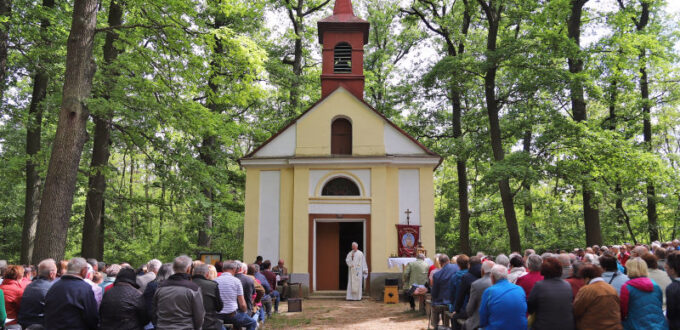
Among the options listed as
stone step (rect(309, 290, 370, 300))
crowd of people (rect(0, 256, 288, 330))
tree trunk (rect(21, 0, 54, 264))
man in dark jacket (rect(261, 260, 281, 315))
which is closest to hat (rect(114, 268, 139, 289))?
crowd of people (rect(0, 256, 288, 330))

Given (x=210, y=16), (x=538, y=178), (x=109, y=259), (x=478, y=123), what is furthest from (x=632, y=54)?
(x=109, y=259)

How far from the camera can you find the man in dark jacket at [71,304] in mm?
5461

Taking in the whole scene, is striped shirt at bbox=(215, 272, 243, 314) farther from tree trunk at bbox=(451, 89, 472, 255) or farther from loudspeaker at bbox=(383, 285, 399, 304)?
tree trunk at bbox=(451, 89, 472, 255)

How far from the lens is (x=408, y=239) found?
15852mm

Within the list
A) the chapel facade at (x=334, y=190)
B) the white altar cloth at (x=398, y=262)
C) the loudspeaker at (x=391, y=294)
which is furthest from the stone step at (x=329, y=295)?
the loudspeaker at (x=391, y=294)

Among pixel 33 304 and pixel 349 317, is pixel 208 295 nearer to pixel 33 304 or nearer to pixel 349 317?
pixel 33 304

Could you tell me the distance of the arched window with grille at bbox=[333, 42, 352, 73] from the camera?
61.1 feet

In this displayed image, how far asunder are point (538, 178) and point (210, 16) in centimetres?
1448

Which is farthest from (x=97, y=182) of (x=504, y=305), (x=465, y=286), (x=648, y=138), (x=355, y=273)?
(x=648, y=138)

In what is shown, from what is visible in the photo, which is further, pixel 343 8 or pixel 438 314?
pixel 343 8

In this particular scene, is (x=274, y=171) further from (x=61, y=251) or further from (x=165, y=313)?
(x=165, y=313)

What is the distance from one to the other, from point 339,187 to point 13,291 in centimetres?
1101

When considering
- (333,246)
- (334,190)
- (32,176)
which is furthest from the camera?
(333,246)

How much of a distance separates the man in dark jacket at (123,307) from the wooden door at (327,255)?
37.3 ft
